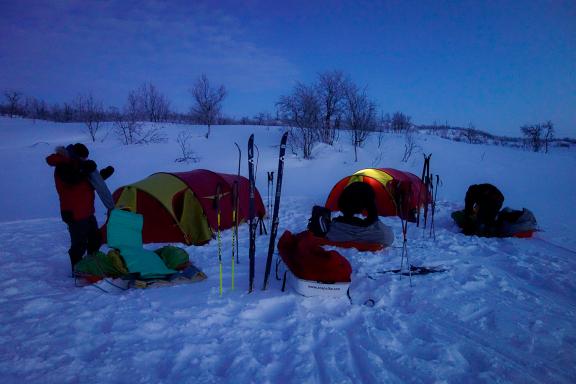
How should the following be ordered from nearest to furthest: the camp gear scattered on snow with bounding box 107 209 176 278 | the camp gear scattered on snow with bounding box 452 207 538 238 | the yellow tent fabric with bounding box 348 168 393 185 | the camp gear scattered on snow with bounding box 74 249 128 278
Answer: the camp gear scattered on snow with bounding box 74 249 128 278, the camp gear scattered on snow with bounding box 107 209 176 278, the camp gear scattered on snow with bounding box 452 207 538 238, the yellow tent fabric with bounding box 348 168 393 185

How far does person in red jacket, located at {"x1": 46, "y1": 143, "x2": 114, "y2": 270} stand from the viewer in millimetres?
4363

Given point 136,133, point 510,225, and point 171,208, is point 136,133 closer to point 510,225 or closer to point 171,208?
point 171,208

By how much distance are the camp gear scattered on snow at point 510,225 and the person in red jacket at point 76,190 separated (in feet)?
22.7

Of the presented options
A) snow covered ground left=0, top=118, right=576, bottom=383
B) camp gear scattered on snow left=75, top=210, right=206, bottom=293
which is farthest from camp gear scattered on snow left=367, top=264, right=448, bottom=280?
camp gear scattered on snow left=75, top=210, right=206, bottom=293

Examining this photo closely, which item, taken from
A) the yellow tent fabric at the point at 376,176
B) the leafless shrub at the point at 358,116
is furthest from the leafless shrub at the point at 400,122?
the yellow tent fabric at the point at 376,176

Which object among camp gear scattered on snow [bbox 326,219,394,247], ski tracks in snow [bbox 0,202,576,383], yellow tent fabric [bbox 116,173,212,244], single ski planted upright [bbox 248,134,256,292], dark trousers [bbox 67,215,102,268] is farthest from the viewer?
yellow tent fabric [bbox 116,173,212,244]

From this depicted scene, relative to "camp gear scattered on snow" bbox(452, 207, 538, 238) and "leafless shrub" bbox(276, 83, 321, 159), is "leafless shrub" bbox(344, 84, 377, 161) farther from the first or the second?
"camp gear scattered on snow" bbox(452, 207, 538, 238)

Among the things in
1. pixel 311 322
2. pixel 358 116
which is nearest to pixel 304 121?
pixel 358 116

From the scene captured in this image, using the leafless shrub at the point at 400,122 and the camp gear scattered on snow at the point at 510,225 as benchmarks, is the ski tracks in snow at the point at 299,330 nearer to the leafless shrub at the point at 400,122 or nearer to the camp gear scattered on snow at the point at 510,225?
the camp gear scattered on snow at the point at 510,225

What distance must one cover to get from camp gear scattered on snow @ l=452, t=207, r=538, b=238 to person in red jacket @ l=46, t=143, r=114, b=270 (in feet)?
22.7

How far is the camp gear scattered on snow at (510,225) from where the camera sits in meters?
6.46

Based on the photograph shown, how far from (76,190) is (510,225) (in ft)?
24.9

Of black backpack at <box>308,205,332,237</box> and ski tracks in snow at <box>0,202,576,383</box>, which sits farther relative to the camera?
black backpack at <box>308,205,332,237</box>

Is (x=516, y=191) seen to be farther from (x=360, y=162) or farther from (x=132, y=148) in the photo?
(x=132, y=148)
